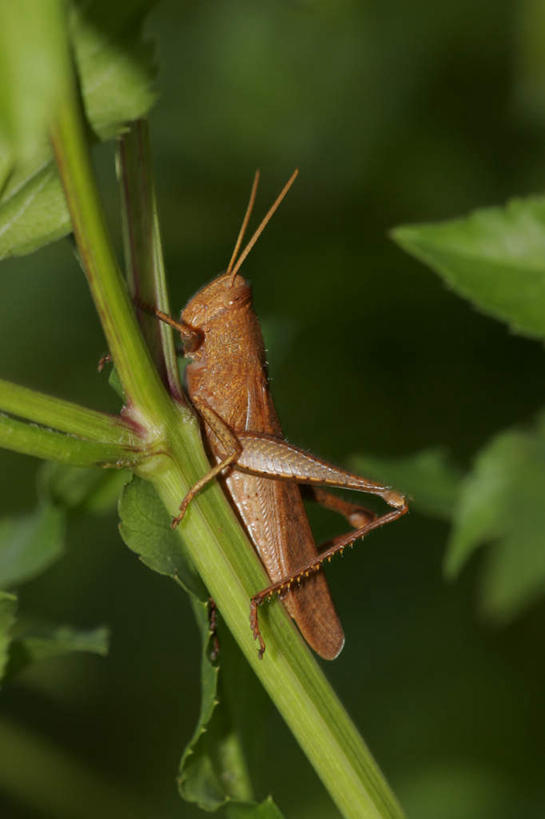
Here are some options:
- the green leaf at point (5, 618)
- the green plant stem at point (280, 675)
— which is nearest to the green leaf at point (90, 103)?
the green plant stem at point (280, 675)

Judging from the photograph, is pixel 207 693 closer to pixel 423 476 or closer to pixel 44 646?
pixel 44 646

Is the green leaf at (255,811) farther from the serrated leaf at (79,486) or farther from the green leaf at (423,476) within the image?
the green leaf at (423,476)

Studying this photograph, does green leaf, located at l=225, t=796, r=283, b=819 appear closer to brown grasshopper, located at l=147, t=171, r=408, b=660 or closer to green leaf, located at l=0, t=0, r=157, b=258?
brown grasshopper, located at l=147, t=171, r=408, b=660

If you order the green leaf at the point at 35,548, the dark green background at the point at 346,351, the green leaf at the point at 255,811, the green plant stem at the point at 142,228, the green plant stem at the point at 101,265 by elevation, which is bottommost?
the green leaf at the point at 255,811

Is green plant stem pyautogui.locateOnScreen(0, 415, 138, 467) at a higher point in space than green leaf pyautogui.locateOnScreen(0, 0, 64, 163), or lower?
higher

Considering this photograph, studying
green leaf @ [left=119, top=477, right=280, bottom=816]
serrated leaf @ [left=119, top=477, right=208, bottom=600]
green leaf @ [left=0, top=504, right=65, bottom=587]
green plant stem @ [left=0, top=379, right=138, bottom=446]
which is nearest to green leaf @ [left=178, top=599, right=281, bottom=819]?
green leaf @ [left=119, top=477, right=280, bottom=816]

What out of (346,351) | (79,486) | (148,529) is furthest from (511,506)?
(346,351)
